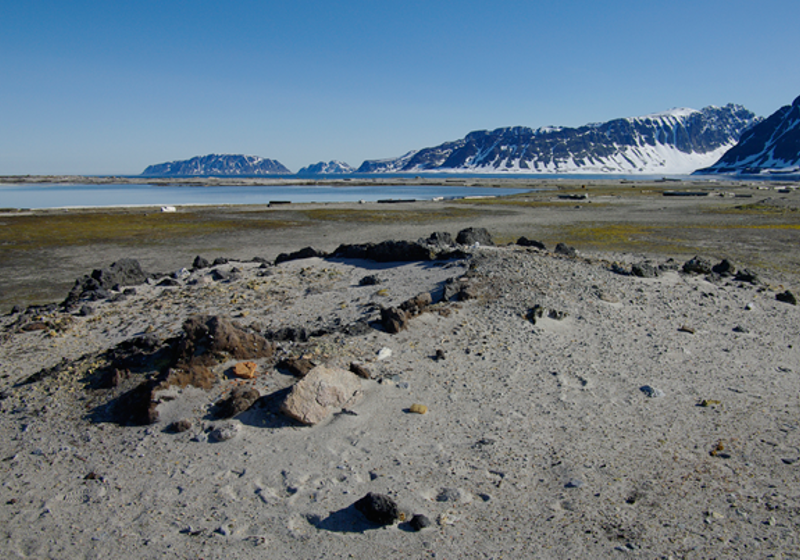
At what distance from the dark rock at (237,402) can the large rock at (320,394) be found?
0.56 meters

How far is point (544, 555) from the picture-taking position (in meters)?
4.44

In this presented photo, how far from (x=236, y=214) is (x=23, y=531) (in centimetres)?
4111

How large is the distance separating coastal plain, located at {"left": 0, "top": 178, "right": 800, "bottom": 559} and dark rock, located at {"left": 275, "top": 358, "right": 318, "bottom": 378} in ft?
0.49

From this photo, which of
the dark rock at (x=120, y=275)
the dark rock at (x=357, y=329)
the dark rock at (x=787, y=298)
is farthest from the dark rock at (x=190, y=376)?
the dark rock at (x=787, y=298)

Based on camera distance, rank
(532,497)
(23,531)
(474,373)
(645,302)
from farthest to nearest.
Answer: (645,302) < (474,373) < (532,497) < (23,531)

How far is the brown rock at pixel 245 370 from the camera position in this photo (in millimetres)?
7246

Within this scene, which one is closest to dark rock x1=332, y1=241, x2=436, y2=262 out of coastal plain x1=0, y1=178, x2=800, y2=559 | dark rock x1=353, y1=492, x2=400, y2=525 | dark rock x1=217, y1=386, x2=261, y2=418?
coastal plain x1=0, y1=178, x2=800, y2=559

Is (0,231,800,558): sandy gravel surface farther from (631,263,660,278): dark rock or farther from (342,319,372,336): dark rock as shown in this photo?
(631,263,660,278): dark rock

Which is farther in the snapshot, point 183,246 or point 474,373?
point 183,246

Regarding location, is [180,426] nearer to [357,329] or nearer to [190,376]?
[190,376]

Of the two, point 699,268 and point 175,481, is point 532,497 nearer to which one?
point 175,481

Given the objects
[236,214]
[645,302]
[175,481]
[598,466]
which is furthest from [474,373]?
[236,214]

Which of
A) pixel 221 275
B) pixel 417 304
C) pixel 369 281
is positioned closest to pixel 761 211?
pixel 369 281

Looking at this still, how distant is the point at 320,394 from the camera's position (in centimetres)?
664
